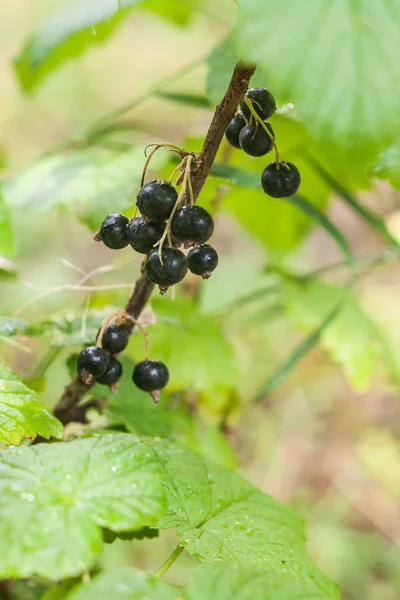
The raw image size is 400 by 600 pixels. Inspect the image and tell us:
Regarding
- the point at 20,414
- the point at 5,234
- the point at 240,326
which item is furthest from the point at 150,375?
the point at 240,326

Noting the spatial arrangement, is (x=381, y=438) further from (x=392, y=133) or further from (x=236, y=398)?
(x=392, y=133)

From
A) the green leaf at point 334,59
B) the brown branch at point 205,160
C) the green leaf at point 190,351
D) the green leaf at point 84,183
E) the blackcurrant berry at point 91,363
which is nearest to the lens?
the green leaf at point 334,59

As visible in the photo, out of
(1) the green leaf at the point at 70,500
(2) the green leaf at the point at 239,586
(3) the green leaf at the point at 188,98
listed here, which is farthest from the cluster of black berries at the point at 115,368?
(3) the green leaf at the point at 188,98

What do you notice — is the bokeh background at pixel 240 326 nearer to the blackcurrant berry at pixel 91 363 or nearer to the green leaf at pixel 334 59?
the blackcurrant berry at pixel 91 363

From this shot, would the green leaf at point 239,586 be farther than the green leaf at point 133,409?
No

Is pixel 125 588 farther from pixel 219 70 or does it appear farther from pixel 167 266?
pixel 219 70

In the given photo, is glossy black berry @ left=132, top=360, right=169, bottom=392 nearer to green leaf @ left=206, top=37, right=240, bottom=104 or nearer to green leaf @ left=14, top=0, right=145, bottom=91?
green leaf @ left=206, top=37, right=240, bottom=104

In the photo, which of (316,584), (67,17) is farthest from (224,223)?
(316,584)

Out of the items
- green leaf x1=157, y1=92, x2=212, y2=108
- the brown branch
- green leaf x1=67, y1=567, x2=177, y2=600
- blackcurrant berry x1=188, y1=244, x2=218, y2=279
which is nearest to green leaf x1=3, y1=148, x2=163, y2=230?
green leaf x1=157, y1=92, x2=212, y2=108
